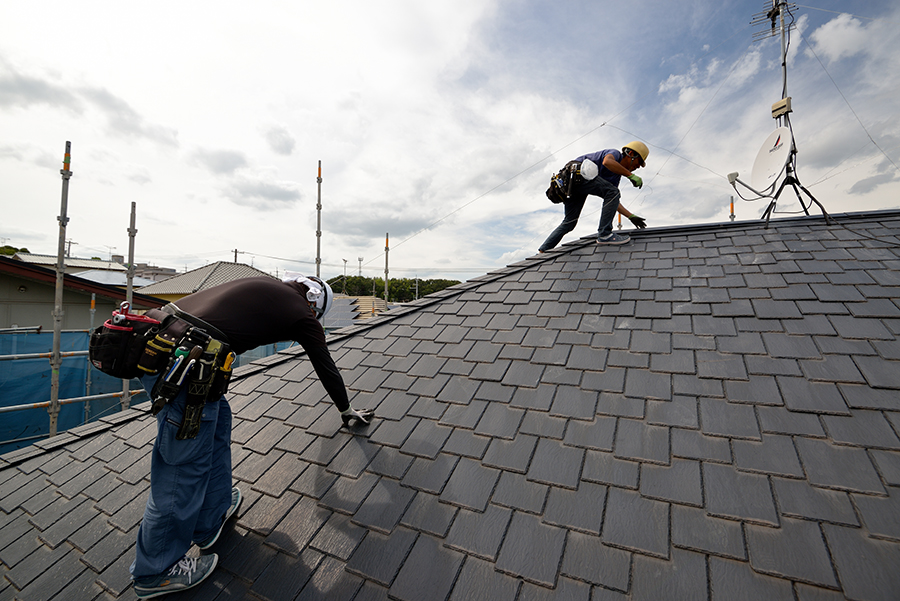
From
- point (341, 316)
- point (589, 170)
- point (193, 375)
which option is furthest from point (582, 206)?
point (341, 316)

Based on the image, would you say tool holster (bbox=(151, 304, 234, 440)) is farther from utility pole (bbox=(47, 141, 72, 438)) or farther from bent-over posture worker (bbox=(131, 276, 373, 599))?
utility pole (bbox=(47, 141, 72, 438))

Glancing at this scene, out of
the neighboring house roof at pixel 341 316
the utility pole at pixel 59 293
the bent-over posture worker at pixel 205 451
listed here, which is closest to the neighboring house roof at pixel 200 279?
the neighboring house roof at pixel 341 316

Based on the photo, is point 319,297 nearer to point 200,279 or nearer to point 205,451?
point 205,451

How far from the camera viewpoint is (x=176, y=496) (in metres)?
1.84

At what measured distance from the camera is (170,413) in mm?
1843

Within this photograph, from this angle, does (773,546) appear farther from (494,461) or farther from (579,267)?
(579,267)

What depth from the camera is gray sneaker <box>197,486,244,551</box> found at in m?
1.95

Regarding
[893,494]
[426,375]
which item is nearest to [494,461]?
[426,375]

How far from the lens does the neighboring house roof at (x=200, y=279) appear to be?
19.6 m

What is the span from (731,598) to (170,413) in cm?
255

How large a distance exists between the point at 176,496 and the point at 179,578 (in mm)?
390

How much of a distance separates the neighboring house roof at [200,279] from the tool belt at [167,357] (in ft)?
64.4

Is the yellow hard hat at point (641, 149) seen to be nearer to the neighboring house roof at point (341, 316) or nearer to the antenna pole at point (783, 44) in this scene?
the antenna pole at point (783, 44)

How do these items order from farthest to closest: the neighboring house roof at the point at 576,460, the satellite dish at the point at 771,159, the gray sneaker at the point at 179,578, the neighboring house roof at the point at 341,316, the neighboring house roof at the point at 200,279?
the neighboring house roof at the point at 200,279, the neighboring house roof at the point at 341,316, the satellite dish at the point at 771,159, the gray sneaker at the point at 179,578, the neighboring house roof at the point at 576,460
